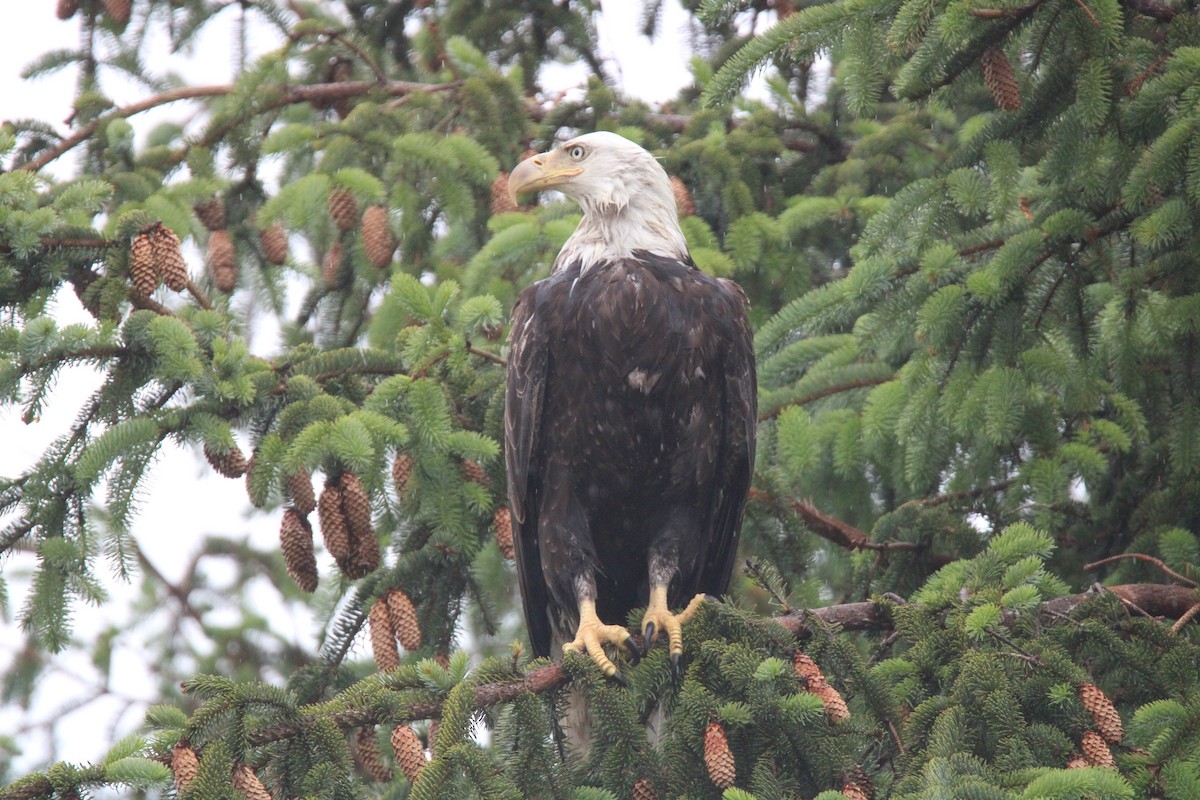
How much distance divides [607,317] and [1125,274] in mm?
1515

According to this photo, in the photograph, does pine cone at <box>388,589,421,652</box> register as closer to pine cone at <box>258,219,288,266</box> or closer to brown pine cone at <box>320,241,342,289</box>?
pine cone at <box>258,219,288,266</box>

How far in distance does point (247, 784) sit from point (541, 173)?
9.06 feet

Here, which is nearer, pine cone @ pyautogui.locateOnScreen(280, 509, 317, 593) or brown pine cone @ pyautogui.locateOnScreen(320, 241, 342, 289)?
pine cone @ pyautogui.locateOnScreen(280, 509, 317, 593)

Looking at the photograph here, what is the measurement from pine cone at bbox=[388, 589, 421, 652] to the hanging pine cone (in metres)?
0.39

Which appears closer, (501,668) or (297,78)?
(501,668)

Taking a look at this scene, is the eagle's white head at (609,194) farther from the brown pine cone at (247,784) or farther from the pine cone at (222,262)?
the brown pine cone at (247,784)

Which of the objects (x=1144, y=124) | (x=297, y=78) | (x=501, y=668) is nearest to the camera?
(x=501, y=668)

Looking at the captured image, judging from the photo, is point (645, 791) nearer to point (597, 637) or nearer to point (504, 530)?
point (597, 637)

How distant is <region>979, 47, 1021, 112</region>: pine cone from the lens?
11.4ft

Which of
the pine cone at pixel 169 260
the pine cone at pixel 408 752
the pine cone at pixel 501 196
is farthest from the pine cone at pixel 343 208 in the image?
the pine cone at pixel 408 752

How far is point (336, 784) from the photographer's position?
2.61 m

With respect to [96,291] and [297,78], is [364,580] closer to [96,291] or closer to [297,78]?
[96,291]

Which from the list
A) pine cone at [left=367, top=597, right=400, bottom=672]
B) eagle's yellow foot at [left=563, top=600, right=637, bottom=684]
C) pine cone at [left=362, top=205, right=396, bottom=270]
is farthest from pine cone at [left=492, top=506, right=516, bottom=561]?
pine cone at [left=362, top=205, right=396, bottom=270]

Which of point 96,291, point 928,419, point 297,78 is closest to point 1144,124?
point 928,419
